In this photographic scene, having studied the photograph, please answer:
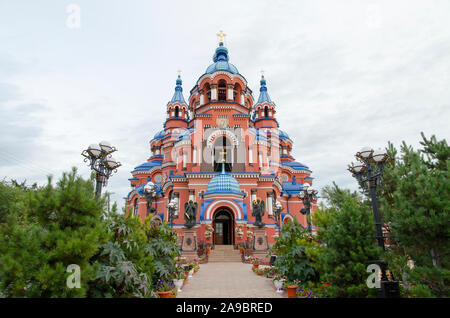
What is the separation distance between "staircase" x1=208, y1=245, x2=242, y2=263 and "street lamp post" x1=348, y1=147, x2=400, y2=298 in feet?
40.4

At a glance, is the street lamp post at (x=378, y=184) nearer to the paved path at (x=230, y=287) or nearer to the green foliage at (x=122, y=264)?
the paved path at (x=230, y=287)

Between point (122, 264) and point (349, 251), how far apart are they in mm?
4973

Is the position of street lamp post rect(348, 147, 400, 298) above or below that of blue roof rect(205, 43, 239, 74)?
below

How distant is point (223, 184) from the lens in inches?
877

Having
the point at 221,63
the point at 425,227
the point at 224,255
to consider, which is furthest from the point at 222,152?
the point at 425,227

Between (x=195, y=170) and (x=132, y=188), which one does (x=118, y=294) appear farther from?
(x=132, y=188)

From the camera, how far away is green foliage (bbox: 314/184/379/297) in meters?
5.86

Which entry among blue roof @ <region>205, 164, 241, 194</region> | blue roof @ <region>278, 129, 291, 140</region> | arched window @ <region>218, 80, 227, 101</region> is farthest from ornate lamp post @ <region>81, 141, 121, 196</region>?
blue roof @ <region>278, 129, 291, 140</region>

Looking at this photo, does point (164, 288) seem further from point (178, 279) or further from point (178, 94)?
point (178, 94)

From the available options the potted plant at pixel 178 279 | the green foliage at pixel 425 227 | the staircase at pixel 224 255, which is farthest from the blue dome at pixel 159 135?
the green foliage at pixel 425 227

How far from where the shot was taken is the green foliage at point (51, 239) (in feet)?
12.8

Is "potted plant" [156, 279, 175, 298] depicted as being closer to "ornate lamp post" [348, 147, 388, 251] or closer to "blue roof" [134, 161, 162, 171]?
"ornate lamp post" [348, 147, 388, 251]
